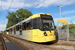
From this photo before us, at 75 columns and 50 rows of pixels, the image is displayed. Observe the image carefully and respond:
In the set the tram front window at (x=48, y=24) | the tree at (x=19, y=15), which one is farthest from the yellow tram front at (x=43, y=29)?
the tree at (x=19, y=15)

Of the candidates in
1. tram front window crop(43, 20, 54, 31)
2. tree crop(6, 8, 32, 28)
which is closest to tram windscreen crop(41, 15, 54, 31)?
tram front window crop(43, 20, 54, 31)

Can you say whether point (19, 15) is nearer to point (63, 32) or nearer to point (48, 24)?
point (63, 32)

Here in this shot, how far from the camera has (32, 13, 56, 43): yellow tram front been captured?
7.30 metres

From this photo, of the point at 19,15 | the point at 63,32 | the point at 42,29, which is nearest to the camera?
the point at 42,29

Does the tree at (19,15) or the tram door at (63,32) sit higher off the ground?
the tree at (19,15)

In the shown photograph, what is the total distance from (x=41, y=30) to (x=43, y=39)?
0.91 metres

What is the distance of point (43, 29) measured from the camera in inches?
293

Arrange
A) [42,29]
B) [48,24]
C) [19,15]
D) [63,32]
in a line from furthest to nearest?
[19,15]
[63,32]
[48,24]
[42,29]

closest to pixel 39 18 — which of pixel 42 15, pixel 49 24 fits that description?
pixel 42 15

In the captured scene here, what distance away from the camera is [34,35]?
792 cm

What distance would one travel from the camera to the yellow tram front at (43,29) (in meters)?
7.30

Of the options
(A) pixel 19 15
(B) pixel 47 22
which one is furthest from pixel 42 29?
(A) pixel 19 15

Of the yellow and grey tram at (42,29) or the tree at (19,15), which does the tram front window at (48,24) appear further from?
the tree at (19,15)

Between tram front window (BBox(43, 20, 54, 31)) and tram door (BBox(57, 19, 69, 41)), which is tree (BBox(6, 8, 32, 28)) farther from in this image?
tram front window (BBox(43, 20, 54, 31))
